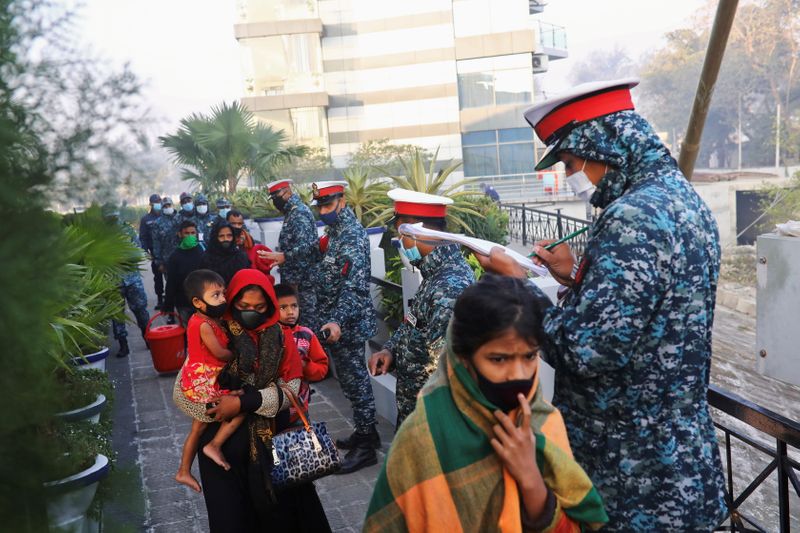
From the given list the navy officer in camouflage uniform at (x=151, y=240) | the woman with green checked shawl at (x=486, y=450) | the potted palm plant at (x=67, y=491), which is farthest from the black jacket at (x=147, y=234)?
the potted palm plant at (x=67, y=491)

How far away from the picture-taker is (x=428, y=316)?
3.37 m

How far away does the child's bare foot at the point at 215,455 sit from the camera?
3.19 m

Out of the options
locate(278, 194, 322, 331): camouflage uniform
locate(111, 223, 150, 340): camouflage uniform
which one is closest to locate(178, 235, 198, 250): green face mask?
locate(111, 223, 150, 340): camouflage uniform

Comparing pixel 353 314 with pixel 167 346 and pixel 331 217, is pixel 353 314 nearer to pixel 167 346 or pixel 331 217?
pixel 331 217

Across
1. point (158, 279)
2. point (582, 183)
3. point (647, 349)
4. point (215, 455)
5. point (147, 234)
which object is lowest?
point (158, 279)

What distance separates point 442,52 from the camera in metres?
43.9

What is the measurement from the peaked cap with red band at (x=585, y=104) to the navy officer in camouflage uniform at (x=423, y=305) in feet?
3.77

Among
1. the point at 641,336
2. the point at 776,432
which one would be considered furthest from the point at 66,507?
the point at 776,432

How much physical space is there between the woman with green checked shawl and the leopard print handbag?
1.40 meters

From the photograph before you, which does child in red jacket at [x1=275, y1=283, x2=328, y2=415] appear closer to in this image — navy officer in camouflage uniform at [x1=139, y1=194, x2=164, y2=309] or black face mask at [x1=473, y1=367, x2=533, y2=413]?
black face mask at [x1=473, y1=367, x2=533, y2=413]

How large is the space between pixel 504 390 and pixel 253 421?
70.8 inches

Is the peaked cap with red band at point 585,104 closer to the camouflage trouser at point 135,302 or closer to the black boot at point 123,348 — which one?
the camouflage trouser at point 135,302

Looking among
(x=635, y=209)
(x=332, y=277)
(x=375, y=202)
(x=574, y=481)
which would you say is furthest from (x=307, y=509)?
(x=375, y=202)

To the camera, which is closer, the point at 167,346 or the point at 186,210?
the point at 167,346
